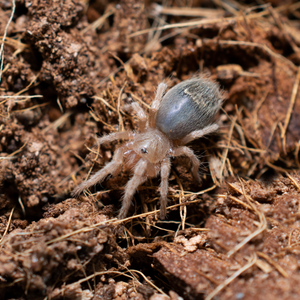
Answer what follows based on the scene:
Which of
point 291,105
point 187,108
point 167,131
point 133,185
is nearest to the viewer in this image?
point 133,185

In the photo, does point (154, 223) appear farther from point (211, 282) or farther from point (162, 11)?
point (162, 11)

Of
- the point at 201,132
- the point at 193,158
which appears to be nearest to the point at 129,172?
the point at 193,158

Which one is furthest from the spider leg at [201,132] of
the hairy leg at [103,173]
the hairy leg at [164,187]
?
the hairy leg at [103,173]

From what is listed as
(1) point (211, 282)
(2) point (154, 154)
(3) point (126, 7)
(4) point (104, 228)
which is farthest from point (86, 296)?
(3) point (126, 7)

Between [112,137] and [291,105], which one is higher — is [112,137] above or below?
above

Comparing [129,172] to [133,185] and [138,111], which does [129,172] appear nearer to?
[133,185]

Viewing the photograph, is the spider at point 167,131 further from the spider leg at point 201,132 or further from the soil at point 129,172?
the soil at point 129,172

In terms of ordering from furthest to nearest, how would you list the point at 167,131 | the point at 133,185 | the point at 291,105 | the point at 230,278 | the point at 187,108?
the point at 291,105, the point at 167,131, the point at 187,108, the point at 133,185, the point at 230,278

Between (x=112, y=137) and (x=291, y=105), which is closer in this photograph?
(x=112, y=137)
